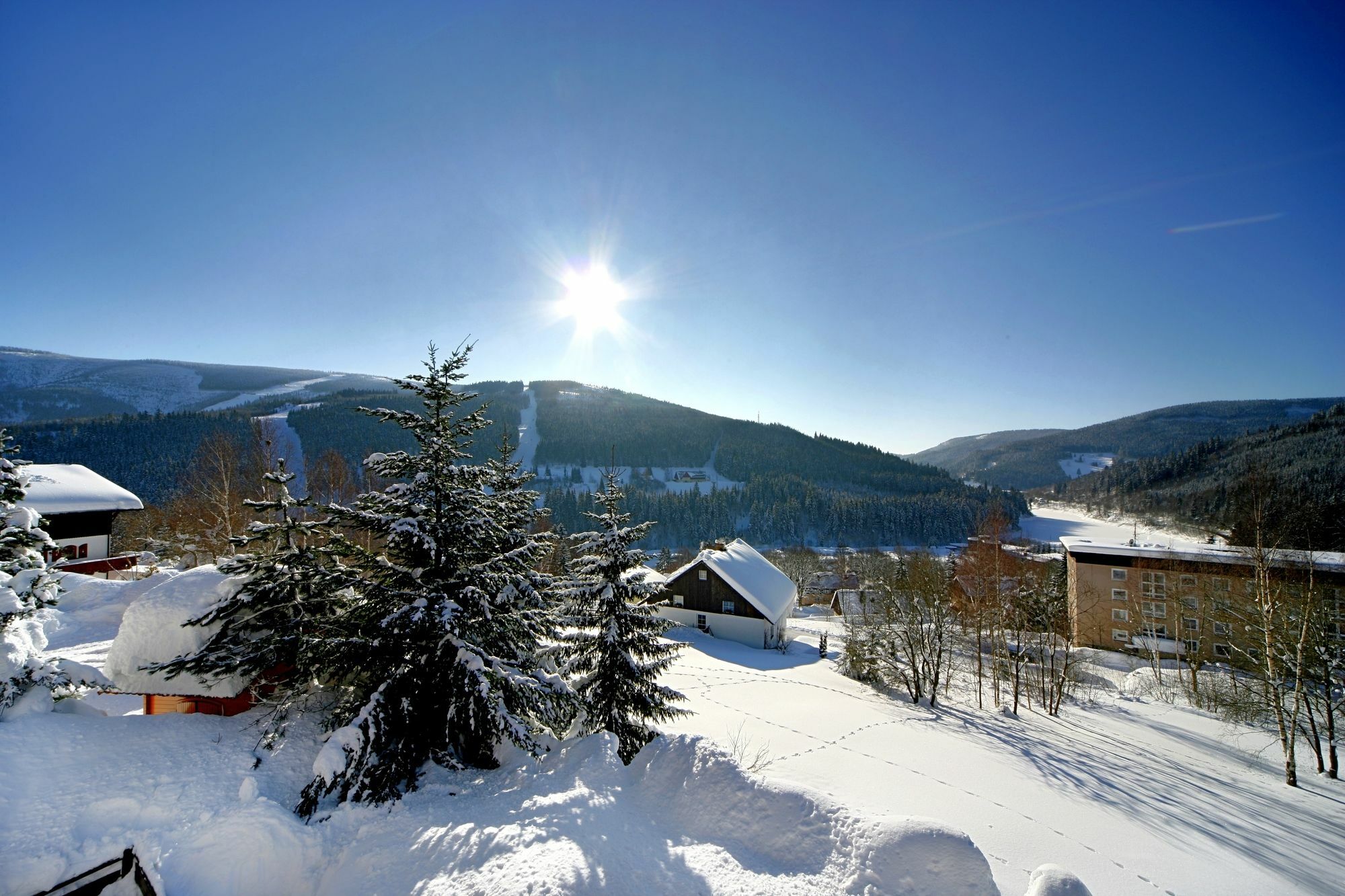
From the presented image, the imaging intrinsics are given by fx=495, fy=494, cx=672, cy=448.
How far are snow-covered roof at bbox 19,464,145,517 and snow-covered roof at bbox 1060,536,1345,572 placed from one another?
54.9 meters

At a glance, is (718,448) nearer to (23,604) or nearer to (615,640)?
(615,640)

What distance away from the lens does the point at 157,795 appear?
7.42m

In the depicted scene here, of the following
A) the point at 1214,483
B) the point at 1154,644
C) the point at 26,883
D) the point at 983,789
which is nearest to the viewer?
the point at 26,883

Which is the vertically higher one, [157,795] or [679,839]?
[157,795]

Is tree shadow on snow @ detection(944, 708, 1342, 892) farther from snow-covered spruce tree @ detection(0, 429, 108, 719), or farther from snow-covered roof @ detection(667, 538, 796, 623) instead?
snow-covered spruce tree @ detection(0, 429, 108, 719)

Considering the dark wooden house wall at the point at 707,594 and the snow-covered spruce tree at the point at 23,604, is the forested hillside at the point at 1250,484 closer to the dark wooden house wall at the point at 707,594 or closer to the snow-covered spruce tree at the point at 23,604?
the dark wooden house wall at the point at 707,594

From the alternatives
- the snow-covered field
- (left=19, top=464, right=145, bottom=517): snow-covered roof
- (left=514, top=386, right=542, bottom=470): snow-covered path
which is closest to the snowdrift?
(left=19, top=464, right=145, bottom=517): snow-covered roof

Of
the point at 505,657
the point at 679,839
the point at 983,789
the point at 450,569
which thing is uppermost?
the point at 450,569

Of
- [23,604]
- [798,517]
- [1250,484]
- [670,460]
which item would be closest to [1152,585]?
[1250,484]

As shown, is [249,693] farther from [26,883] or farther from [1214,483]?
[1214,483]

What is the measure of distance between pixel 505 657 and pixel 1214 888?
1425cm

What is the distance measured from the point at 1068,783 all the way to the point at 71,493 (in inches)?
1598

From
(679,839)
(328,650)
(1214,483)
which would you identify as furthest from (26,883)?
(1214,483)

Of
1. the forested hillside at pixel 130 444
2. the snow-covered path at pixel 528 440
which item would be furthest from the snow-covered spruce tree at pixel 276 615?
the snow-covered path at pixel 528 440
